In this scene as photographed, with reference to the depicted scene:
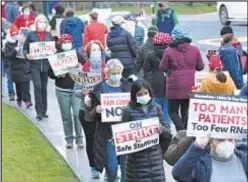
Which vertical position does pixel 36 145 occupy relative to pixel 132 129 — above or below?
below

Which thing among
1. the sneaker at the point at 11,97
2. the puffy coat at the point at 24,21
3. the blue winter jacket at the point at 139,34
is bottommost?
the sneaker at the point at 11,97

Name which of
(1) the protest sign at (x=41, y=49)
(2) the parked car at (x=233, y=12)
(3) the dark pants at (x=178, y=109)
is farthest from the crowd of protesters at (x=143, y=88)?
(2) the parked car at (x=233, y=12)

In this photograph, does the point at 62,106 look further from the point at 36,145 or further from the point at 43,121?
the point at 43,121

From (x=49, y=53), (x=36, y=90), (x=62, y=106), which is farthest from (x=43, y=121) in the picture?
(x=62, y=106)

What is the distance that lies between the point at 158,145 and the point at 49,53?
224 inches

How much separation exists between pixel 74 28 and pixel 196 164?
1094 cm

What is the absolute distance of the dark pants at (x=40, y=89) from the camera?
42.2 feet

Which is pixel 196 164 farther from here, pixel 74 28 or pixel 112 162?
pixel 74 28

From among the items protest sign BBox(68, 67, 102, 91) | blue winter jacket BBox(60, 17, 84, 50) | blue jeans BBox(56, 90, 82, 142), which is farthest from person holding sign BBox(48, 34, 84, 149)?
blue winter jacket BBox(60, 17, 84, 50)

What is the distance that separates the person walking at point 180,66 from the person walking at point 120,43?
8.90 feet

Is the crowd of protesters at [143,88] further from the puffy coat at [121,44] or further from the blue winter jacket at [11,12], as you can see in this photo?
the blue winter jacket at [11,12]

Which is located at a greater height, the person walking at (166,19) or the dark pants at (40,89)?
the person walking at (166,19)

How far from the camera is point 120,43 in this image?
13047mm

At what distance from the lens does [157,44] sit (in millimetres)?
11211
